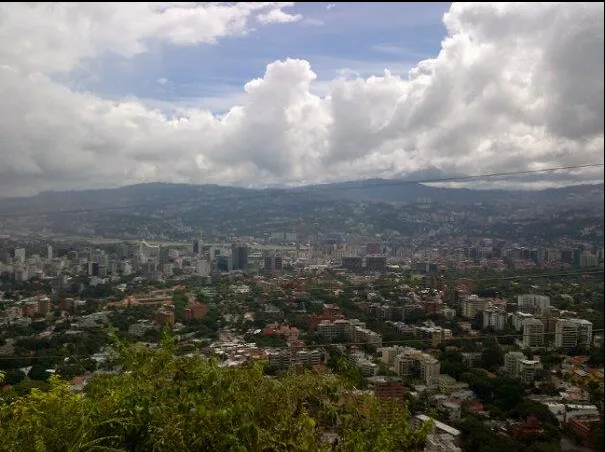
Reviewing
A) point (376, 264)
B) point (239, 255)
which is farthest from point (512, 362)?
point (239, 255)

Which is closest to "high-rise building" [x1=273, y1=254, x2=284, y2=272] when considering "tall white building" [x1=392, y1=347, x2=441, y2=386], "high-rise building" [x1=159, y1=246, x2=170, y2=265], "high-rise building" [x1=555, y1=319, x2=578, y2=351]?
"high-rise building" [x1=159, y1=246, x2=170, y2=265]

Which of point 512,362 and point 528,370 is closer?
point 528,370

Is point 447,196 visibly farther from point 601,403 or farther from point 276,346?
point 601,403

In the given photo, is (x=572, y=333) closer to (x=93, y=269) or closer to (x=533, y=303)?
(x=533, y=303)

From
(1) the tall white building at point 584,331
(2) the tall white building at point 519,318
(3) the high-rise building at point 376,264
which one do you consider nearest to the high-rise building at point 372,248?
(3) the high-rise building at point 376,264

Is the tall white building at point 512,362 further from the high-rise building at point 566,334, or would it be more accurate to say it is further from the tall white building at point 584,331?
the tall white building at point 584,331

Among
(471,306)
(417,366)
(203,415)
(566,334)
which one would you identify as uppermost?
(203,415)

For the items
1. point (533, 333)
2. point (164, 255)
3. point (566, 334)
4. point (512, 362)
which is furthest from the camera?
point (164, 255)
